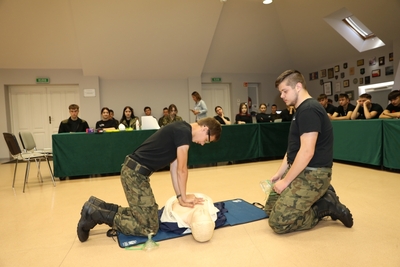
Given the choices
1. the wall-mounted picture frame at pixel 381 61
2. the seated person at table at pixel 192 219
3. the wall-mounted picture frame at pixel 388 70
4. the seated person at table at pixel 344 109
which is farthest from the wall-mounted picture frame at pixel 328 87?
the seated person at table at pixel 192 219

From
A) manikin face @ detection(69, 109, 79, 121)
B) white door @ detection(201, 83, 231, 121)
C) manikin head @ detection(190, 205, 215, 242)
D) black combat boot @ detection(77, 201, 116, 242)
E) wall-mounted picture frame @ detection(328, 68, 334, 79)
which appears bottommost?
manikin head @ detection(190, 205, 215, 242)

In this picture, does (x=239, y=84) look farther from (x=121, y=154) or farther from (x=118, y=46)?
(x=121, y=154)

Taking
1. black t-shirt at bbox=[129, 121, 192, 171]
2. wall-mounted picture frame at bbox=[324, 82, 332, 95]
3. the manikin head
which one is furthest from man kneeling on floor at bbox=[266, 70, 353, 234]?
wall-mounted picture frame at bbox=[324, 82, 332, 95]

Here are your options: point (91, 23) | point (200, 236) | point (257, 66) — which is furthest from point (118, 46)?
point (200, 236)

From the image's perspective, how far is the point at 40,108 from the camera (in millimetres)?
8227

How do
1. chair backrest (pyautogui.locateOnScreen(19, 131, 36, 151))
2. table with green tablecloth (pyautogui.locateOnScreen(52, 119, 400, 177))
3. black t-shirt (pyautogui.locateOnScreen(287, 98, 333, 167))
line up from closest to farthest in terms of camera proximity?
1. black t-shirt (pyautogui.locateOnScreen(287, 98, 333, 167))
2. table with green tablecloth (pyautogui.locateOnScreen(52, 119, 400, 177))
3. chair backrest (pyautogui.locateOnScreen(19, 131, 36, 151))

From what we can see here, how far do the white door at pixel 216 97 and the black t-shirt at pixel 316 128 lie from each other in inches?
295

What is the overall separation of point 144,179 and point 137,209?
234 millimetres

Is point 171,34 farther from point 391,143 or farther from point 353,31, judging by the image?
point 391,143

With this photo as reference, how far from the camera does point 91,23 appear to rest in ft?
21.7

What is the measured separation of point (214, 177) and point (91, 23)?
509 cm

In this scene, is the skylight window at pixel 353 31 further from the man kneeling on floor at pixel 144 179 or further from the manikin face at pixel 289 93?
the man kneeling on floor at pixel 144 179

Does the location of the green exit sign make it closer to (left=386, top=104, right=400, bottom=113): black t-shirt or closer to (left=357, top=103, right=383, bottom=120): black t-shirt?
(left=357, top=103, right=383, bottom=120): black t-shirt

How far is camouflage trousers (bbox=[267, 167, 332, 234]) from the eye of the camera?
198cm
